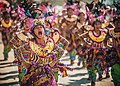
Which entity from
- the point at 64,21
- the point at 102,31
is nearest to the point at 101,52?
the point at 102,31

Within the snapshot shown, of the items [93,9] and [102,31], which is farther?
[93,9]

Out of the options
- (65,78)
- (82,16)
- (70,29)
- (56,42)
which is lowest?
(65,78)

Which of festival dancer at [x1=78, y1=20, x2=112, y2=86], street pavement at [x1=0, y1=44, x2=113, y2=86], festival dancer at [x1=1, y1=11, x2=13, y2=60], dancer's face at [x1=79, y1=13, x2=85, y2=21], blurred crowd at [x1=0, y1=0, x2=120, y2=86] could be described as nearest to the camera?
blurred crowd at [x1=0, y1=0, x2=120, y2=86]

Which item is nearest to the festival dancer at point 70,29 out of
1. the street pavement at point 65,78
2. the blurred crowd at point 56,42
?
the blurred crowd at point 56,42

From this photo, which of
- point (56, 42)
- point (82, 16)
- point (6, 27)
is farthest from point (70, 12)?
point (56, 42)

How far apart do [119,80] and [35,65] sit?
244 cm

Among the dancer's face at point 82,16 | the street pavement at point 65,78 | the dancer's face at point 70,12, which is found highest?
the dancer's face at point 70,12

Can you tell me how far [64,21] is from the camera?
13.1m

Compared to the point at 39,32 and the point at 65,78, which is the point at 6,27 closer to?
the point at 65,78

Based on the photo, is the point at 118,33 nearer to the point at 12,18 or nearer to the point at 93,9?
the point at 93,9

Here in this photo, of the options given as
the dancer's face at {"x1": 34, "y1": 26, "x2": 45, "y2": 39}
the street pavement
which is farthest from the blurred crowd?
the street pavement

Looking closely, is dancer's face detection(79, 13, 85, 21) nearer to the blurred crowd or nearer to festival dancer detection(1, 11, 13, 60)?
the blurred crowd

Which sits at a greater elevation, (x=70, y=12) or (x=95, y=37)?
(x=70, y=12)

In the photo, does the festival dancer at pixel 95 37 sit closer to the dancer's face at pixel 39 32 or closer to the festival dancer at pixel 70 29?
the dancer's face at pixel 39 32
